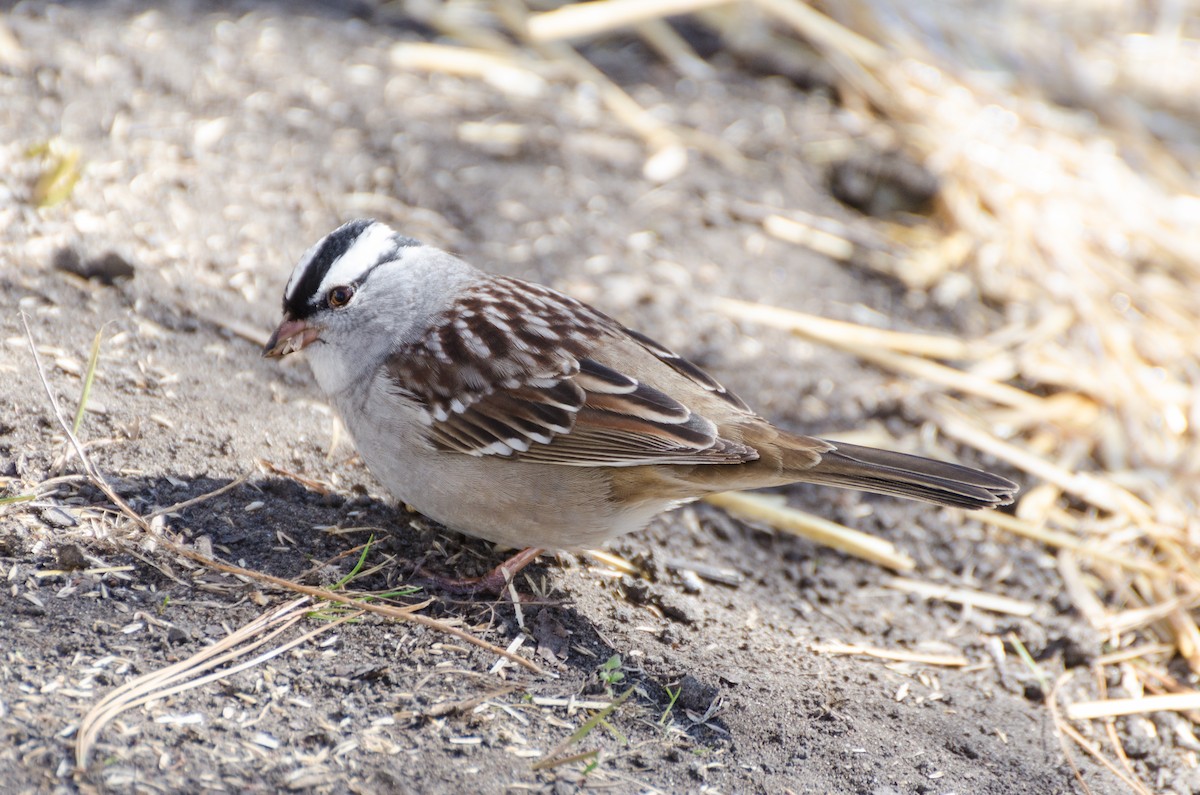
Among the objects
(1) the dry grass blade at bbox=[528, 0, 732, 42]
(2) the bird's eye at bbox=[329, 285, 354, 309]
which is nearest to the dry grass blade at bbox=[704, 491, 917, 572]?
(2) the bird's eye at bbox=[329, 285, 354, 309]

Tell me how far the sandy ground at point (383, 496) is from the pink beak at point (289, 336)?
272mm

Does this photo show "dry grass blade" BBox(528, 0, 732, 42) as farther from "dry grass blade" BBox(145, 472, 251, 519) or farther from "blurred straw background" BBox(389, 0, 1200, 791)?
"dry grass blade" BBox(145, 472, 251, 519)

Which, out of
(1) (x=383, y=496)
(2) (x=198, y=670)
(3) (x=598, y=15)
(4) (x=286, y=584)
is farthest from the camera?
(3) (x=598, y=15)

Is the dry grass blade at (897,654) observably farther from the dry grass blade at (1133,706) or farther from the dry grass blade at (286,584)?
the dry grass blade at (286,584)

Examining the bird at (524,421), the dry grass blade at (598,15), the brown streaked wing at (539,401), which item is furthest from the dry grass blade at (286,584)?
the dry grass blade at (598,15)

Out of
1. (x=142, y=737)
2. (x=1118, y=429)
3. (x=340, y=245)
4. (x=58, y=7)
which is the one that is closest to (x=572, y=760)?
(x=142, y=737)

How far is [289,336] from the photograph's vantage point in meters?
3.25

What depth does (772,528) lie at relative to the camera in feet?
12.7

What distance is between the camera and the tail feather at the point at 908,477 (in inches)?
121

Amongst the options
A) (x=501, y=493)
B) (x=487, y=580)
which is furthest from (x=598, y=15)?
(x=487, y=580)

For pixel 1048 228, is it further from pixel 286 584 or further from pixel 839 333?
pixel 286 584

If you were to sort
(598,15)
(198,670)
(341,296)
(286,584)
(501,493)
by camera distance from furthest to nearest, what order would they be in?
(598,15) → (341,296) → (501,493) → (286,584) → (198,670)

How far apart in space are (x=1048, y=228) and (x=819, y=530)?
2.40 m

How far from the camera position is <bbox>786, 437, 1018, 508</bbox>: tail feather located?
3.06 m
